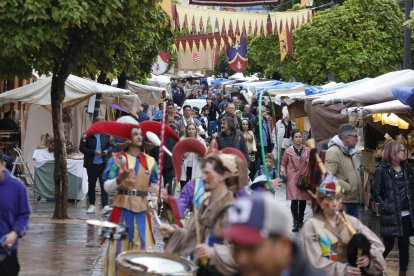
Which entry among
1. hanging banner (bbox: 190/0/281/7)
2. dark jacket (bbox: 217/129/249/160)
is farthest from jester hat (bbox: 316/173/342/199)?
hanging banner (bbox: 190/0/281/7)

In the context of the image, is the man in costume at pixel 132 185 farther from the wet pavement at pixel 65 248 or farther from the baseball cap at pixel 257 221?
the baseball cap at pixel 257 221

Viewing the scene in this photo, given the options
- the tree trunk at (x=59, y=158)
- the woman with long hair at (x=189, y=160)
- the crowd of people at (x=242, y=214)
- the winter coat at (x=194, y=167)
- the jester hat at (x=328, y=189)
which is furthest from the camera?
the woman with long hair at (x=189, y=160)

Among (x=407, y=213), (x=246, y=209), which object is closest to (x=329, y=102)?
(x=407, y=213)

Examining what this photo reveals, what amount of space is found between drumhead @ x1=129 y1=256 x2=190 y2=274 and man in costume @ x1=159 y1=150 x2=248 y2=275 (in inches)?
6.1

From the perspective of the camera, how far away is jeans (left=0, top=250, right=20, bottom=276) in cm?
812

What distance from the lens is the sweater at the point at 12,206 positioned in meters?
8.05

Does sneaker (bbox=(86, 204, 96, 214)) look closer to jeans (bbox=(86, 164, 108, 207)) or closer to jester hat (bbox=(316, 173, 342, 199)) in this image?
jeans (bbox=(86, 164, 108, 207))

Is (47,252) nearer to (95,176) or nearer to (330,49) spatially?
(95,176)

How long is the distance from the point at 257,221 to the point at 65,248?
34.1 feet

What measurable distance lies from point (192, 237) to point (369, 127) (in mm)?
13432

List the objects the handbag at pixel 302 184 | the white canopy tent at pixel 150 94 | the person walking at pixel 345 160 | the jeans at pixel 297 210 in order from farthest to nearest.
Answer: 1. the white canopy tent at pixel 150 94
2. the jeans at pixel 297 210
3. the handbag at pixel 302 184
4. the person walking at pixel 345 160

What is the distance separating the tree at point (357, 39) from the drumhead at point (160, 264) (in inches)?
1050

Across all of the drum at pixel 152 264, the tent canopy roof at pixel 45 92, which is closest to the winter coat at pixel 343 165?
the drum at pixel 152 264

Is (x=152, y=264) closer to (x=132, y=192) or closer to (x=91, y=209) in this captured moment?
(x=132, y=192)
